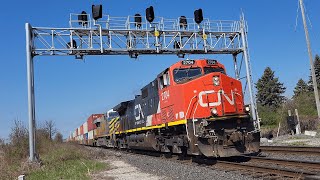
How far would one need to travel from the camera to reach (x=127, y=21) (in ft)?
70.7

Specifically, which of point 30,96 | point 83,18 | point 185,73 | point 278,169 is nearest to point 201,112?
point 185,73

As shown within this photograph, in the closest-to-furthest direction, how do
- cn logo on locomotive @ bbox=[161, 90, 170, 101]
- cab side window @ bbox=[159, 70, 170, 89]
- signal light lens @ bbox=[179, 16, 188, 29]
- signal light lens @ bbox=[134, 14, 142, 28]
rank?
cab side window @ bbox=[159, 70, 170, 89]
cn logo on locomotive @ bbox=[161, 90, 170, 101]
signal light lens @ bbox=[134, 14, 142, 28]
signal light lens @ bbox=[179, 16, 188, 29]

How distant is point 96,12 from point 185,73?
29.5 feet

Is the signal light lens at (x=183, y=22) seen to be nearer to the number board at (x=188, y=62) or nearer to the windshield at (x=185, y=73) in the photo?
the number board at (x=188, y=62)

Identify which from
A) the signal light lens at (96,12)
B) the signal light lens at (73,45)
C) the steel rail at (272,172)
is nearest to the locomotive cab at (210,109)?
the steel rail at (272,172)

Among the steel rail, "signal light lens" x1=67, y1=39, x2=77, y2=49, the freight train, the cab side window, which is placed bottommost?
the steel rail

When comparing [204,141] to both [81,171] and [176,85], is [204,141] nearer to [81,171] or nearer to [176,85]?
[176,85]

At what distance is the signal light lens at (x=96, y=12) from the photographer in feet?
66.5

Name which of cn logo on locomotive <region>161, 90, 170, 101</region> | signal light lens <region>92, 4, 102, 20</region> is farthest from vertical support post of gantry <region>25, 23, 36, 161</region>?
cn logo on locomotive <region>161, 90, 170, 101</region>

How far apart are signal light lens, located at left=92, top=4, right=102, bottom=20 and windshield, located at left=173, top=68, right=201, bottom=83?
8605 mm

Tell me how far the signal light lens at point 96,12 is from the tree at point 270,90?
53144 millimetres

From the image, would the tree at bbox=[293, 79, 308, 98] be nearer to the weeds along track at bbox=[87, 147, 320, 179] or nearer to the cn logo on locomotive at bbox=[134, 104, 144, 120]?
the cn logo on locomotive at bbox=[134, 104, 144, 120]

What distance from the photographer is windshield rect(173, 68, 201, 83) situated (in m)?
13.6

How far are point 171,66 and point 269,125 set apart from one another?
27.8 meters
